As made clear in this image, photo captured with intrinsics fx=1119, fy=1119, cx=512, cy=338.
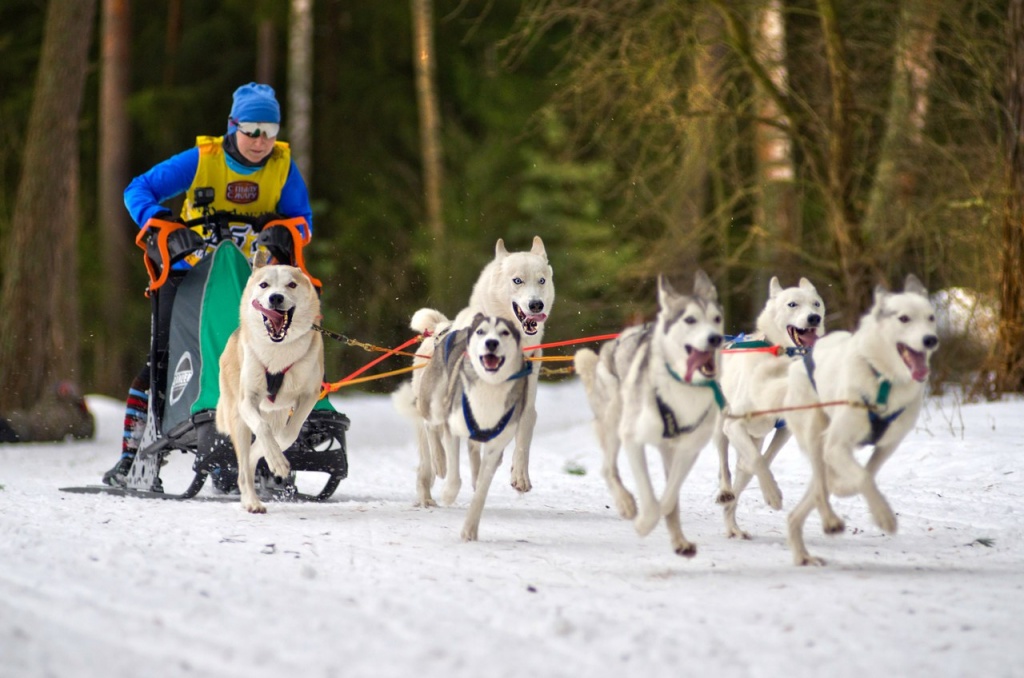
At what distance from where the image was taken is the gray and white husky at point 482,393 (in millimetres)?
4637

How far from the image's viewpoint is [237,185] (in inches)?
242

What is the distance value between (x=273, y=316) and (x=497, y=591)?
206 centimetres

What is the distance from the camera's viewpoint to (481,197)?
61.2 feet

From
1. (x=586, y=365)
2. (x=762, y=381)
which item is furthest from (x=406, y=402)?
(x=762, y=381)

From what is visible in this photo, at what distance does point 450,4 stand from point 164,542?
664 inches

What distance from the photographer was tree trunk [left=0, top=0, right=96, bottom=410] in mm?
11055

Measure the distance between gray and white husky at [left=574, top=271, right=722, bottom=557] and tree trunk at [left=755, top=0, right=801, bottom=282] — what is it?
6667 millimetres

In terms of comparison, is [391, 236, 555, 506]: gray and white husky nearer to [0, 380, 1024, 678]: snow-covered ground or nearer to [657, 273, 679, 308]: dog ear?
[0, 380, 1024, 678]: snow-covered ground

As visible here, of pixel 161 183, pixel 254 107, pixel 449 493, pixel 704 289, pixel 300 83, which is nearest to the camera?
pixel 704 289

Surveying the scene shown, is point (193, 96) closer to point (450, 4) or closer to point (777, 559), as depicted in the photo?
point (450, 4)

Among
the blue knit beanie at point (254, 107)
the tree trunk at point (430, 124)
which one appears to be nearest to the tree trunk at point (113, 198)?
the tree trunk at point (430, 124)

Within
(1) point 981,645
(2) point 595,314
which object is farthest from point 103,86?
(1) point 981,645

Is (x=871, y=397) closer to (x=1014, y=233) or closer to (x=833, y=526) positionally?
(x=833, y=526)

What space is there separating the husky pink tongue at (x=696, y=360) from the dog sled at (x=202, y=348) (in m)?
2.59
